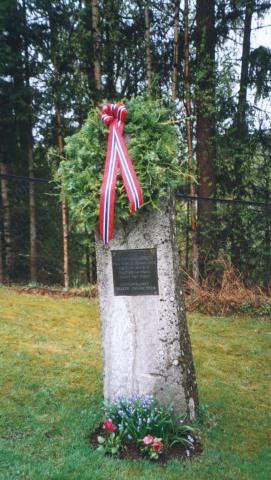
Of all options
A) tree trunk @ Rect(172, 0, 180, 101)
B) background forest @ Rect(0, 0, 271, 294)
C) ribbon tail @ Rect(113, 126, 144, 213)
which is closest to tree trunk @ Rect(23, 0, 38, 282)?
background forest @ Rect(0, 0, 271, 294)

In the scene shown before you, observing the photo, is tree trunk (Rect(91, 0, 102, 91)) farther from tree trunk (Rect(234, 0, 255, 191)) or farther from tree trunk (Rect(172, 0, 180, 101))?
tree trunk (Rect(234, 0, 255, 191))

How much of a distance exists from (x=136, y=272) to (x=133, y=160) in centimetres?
81

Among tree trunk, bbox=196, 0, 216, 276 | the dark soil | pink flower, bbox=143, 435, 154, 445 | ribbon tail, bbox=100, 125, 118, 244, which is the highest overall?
tree trunk, bbox=196, 0, 216, 276

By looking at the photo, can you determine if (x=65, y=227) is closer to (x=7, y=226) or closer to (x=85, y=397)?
(x=7, y=226)

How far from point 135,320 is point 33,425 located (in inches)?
43.7

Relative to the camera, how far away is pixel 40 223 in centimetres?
978

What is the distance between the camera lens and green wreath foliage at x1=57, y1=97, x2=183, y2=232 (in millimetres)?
3238

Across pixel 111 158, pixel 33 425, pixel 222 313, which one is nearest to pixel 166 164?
pixel 111 158

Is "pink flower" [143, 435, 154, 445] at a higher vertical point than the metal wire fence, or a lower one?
lower

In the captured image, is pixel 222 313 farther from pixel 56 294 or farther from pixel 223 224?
pixel 56 294

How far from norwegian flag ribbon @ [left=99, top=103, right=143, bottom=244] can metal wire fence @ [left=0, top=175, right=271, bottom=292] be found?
4246 mm

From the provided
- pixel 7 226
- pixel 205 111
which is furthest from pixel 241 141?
pixel 7 226

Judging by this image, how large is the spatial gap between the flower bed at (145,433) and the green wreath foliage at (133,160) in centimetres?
135

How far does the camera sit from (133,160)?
10.8 ft
